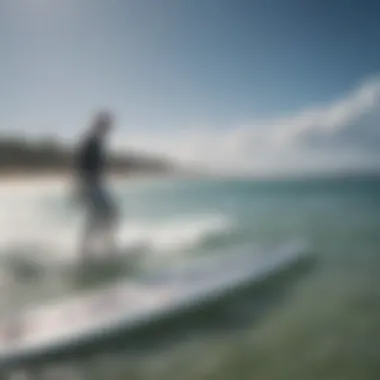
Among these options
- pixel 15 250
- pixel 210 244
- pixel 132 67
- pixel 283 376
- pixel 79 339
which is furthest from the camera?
pixel 210 244

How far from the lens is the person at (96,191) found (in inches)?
67.2

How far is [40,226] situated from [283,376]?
1026mm

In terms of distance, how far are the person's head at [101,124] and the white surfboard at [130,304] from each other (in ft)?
1.86

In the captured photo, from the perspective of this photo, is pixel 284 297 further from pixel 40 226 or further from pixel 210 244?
pixel 40 226

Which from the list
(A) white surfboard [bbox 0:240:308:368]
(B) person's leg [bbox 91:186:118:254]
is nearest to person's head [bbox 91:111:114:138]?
(B) person's leg [bbox 91:186:118:254]

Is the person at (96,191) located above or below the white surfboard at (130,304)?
above

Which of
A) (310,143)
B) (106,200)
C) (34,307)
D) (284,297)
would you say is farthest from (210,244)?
(34,307)

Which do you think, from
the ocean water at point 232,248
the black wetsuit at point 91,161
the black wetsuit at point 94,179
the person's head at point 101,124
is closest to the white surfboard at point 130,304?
the ocean water at point 232,248

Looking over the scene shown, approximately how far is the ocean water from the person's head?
217mm

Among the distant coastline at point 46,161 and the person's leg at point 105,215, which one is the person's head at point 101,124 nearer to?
the distant coastline at point 46,161

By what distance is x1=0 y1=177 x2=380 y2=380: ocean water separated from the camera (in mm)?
1582

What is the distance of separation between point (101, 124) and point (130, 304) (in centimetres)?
67

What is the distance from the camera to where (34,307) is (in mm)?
1594

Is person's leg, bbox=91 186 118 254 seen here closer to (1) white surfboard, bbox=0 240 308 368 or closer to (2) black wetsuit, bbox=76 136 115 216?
(2) black wetsuit, bbox=76 136 115 216
